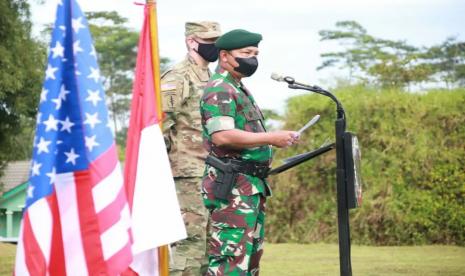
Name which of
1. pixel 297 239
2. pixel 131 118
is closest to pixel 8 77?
pixel 297 239

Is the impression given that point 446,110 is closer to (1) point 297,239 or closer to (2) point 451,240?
(2) point 451,240

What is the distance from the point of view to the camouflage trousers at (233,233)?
20.4 feet

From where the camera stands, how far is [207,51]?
25.9 feet

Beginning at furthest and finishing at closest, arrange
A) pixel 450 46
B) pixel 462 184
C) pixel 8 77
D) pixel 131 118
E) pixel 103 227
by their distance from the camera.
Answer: pixel 450 46
pixel 8 77
pixel 462 184
pixel 131 118
pixel 103 227

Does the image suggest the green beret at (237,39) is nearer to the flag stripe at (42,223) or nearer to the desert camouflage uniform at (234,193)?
the desert camouflage uniform at (234,193)

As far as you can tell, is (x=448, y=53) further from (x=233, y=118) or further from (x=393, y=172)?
(x=233, y=118)

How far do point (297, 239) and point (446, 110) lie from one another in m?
2.99

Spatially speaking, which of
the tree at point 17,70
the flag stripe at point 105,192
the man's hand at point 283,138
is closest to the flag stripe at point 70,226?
the flag stripe at point 105,192

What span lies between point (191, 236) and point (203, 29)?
165cm

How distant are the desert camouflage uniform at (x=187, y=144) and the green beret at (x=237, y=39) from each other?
4.76 feet

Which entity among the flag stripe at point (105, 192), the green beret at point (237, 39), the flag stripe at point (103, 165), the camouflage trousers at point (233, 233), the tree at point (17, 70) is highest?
the green beret at point (237, 39)

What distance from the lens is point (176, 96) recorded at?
7.80m

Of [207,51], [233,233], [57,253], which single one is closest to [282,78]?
[233,233]

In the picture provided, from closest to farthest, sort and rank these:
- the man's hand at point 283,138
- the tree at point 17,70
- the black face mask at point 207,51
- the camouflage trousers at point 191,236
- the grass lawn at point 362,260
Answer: the man's hand at point 283,138
the camouflage trousers at point 191,236
the black face mask at point 207,51
the grass lawn at point 362,260
the tree at point 17,70
